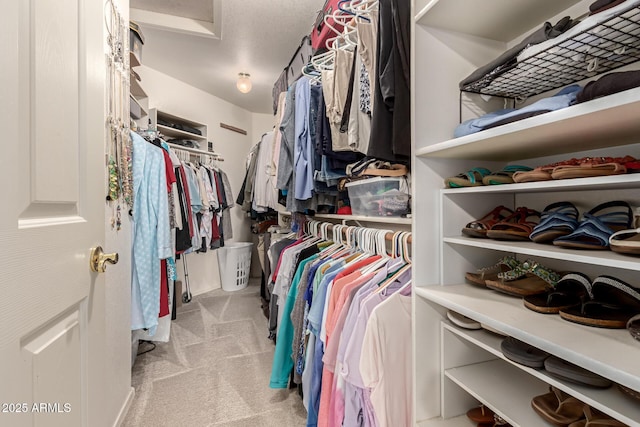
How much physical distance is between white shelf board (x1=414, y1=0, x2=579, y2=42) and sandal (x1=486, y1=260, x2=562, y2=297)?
740mm

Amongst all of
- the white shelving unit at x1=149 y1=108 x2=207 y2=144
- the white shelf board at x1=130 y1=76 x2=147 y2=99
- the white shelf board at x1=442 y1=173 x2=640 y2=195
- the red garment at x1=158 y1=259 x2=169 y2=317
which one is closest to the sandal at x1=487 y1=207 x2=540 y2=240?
the white shelf board at x1=442 y1=173 x2=640 y2=195

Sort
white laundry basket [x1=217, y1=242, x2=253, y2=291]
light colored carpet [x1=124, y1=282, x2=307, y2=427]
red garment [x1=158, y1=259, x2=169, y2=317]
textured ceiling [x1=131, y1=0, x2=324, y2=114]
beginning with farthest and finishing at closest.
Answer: white laundry basket [x1=217, y1=242, x2=253, y2=291], textured ceiling [x1=131, y1=0, x2=324, y2=114], red garment [x1=158, y1=259, x2=169, y2=317], light colored carpet [x1=124, y1=282, x2=307, y2=427]

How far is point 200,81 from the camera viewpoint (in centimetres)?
337

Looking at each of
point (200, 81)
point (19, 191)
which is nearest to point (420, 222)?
point (19, 191)

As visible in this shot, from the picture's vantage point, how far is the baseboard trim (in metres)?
1.35

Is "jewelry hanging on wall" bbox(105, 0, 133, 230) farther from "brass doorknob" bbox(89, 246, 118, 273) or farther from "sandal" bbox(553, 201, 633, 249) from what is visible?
Answer: "sandal" bbox(553, 201, 633, 249)

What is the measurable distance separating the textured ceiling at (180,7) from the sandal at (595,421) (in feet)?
10.0

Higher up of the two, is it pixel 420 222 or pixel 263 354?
pixel 420 222

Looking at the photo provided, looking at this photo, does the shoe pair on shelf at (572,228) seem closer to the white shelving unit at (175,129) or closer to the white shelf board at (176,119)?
the white shelving unit at (175,129)

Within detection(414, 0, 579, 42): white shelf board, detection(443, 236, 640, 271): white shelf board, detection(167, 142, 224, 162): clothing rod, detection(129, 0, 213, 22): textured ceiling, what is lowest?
detection(443, 236, 640, 271): white shelf board

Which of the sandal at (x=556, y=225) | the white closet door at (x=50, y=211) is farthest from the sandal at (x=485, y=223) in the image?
the white closet door at (x=50, y=211)

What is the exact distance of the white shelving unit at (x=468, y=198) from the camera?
718 mm

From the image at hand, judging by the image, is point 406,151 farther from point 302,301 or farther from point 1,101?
point 1,101

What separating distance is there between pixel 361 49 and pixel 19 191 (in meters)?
1.12
